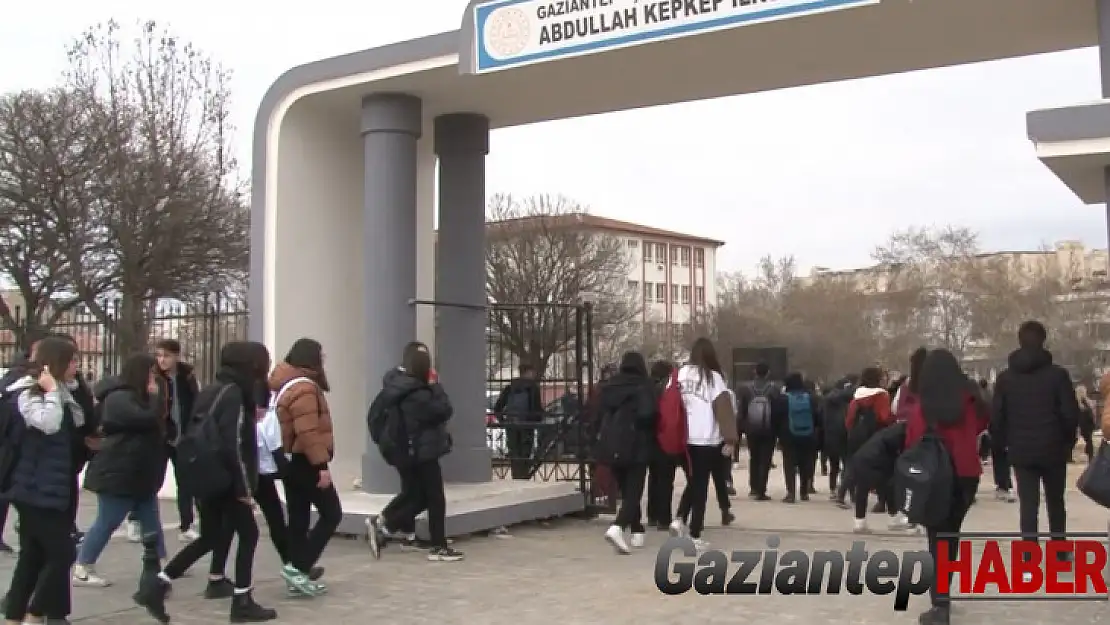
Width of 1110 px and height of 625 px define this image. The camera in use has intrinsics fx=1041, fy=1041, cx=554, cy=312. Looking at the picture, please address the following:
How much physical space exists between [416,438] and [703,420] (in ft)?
7.75

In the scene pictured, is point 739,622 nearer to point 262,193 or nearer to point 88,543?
point 88,543

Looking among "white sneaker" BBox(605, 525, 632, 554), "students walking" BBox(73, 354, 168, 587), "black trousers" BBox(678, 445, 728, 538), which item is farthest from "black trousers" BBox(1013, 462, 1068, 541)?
"students walking" BBox(73, 354, 168, 587)

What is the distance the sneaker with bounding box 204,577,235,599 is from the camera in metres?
6.77

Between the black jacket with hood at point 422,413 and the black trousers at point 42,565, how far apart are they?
263cm

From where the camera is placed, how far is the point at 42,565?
18.6 ft

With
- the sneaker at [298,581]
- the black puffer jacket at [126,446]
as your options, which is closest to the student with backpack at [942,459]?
the sneaker at [298,581]

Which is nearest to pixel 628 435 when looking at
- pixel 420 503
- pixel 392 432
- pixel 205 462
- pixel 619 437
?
pixel 619 437

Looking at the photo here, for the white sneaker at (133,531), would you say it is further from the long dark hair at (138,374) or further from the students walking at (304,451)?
the long dark hair at (138,374)

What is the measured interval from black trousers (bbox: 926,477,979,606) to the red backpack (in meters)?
2.75

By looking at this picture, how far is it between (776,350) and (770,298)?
1256 inches

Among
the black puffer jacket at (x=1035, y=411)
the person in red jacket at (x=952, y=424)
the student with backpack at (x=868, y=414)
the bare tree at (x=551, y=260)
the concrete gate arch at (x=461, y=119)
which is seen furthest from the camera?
the bare tree at (x=551, y=260)

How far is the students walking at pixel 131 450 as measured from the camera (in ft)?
21.1

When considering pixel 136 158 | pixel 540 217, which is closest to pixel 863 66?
pixel 136 158

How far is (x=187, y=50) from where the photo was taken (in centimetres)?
2502
